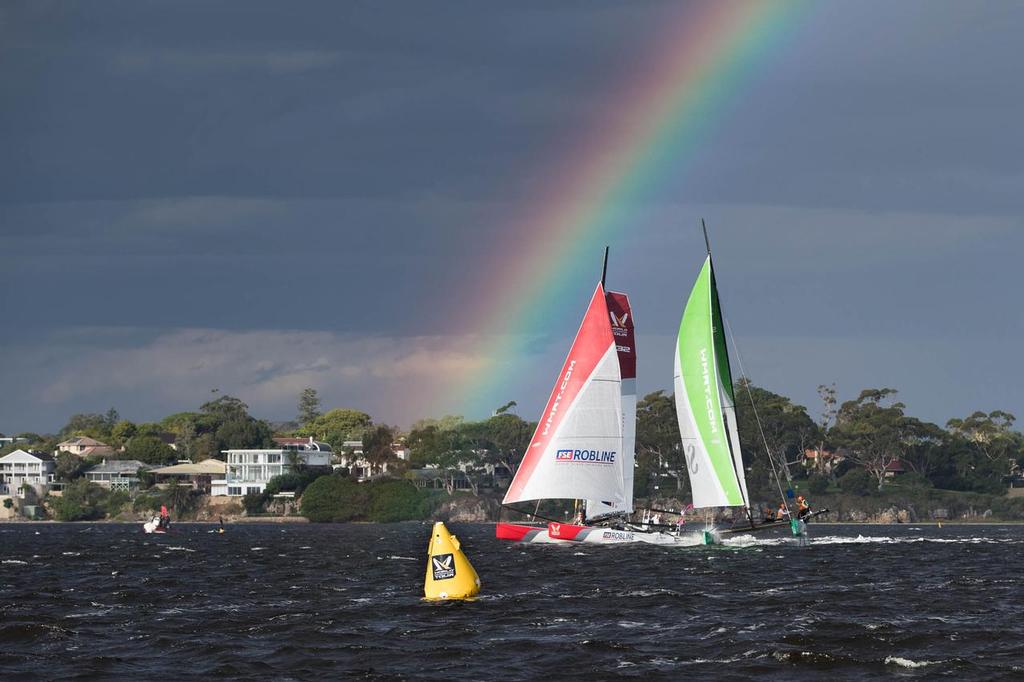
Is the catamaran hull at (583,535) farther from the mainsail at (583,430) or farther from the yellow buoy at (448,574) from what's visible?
the yellow buoy at (448,574)

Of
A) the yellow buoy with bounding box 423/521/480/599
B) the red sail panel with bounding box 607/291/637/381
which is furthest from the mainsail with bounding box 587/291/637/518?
the yellow buoy with bounding box 423/521/480/599

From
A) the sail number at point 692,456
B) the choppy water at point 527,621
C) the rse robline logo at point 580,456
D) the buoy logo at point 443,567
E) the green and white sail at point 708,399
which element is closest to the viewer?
the choppy water at point 527,621

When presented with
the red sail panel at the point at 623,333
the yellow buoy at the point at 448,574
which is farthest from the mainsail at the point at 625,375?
the yellow buoy at the point at 448,574

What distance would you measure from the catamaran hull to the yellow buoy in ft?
119

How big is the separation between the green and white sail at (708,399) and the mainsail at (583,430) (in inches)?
194

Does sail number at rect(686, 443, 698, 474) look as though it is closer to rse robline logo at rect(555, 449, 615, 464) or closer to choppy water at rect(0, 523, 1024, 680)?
rse robline logo at rect(555, 449, 615, 464)

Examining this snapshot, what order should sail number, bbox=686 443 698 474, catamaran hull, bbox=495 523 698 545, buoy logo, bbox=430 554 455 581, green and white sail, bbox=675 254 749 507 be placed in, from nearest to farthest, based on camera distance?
buoy logo, bbox=430 554 455 581
catamaran hull, bbox=495 523 698 545
green and white sail, bbox=675 254 749 507
sail number, bbox=686 443 698 474

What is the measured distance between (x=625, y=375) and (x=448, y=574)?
39.7 m

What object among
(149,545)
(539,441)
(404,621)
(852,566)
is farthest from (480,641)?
(149,545)

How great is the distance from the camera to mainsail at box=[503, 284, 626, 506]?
7838 cm

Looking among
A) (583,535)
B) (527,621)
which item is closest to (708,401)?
(583,535)

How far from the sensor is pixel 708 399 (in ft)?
268

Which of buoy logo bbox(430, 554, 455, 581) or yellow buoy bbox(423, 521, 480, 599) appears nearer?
yellow buoy bbox(423, 521, 480, 599)

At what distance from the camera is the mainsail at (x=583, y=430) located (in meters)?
78.4
